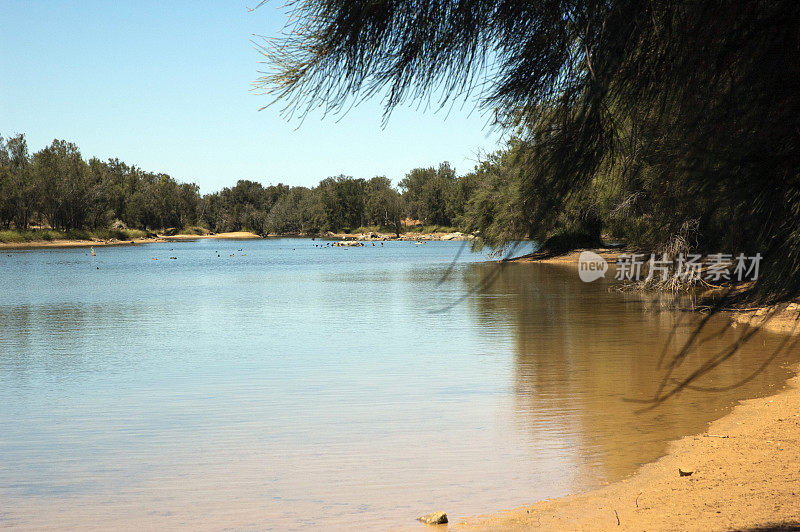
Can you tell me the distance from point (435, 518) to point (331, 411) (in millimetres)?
4605

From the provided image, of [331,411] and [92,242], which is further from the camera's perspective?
[92,242]

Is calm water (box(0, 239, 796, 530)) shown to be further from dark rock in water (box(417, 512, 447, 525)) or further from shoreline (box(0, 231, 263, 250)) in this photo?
shoreline (box(0, 231, 263, 250))

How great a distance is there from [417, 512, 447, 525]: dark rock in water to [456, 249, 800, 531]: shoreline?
0.13 m

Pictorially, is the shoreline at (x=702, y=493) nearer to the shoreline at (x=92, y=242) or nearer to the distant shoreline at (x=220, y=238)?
the distant shoreline at (x=220, y=238)

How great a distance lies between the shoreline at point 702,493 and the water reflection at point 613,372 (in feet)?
1.44

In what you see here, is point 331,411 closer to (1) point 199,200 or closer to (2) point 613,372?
(2) point 613,372

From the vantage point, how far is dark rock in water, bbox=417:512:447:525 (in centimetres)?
602

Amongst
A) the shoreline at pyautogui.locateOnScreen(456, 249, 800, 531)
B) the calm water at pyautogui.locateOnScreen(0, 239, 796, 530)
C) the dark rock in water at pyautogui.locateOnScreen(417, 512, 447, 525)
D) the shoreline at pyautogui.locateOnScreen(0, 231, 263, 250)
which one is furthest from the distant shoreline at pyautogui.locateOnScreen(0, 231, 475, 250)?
the dark rock in water at pyautogui.locateOnScreen(417, 512, 447, 525)

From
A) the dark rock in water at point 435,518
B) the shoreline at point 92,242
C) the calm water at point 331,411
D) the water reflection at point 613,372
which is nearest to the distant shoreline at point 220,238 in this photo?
the shoreline at point 92,242

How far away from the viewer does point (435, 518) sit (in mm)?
6035

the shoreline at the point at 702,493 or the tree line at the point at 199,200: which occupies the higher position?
the tree line at the point at 199,200

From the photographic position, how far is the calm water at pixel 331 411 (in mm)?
6910

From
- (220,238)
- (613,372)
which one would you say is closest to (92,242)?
(220,238)

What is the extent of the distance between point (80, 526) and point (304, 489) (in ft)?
6.69
